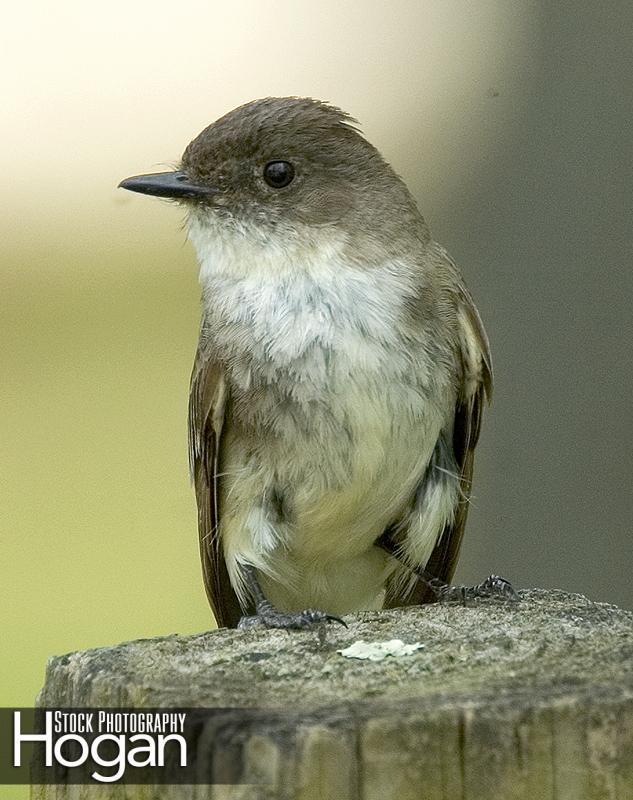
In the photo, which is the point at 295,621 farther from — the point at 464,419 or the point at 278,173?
the point at 278,173

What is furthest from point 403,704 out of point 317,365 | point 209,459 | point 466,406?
point 466,406

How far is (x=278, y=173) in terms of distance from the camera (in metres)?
4.08

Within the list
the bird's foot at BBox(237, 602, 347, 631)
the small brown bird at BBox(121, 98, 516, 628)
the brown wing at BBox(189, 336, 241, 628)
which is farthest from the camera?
the brown wing at BBox(189, 336, 241, 628)

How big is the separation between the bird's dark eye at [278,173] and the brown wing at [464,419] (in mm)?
574

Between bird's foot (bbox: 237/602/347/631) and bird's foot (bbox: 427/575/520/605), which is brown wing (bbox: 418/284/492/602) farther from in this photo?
bird's foot (bbox: 237/602/347/631)

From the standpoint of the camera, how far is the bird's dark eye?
4.07 m

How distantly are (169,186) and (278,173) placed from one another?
33 cm

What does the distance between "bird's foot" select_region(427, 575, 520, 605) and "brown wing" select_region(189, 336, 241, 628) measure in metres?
0.69

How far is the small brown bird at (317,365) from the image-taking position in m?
3.84

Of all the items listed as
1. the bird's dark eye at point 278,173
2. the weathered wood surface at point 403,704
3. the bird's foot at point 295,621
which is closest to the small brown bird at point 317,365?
the bird's dark eye at point 278,173

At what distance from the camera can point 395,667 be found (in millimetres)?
2561

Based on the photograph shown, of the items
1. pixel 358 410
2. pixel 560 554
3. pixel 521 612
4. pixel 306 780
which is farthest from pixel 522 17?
pixel 306 780

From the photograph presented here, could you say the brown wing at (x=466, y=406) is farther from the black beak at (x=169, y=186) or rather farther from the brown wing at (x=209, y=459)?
the black beak at (x=169, y=186)

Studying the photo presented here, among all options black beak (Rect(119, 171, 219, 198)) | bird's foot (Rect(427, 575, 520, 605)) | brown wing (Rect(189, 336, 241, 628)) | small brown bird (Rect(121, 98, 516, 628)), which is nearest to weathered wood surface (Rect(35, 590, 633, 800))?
bird's foot (Rect(427, 575, 520, 605))
